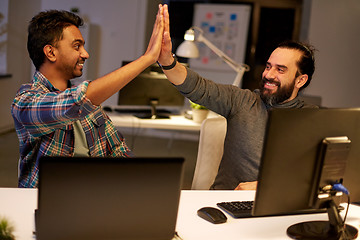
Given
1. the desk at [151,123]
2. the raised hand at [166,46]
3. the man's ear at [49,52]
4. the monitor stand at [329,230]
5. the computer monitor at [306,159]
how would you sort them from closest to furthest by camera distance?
the computer monitor at [306,159] < the monitor stand at [329,230] < the man's ear at [49,52] < the raised hand at [166,46] < the desk at [151,123]

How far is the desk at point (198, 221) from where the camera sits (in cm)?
132

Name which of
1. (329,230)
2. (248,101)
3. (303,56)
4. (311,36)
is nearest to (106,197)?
(329,230)

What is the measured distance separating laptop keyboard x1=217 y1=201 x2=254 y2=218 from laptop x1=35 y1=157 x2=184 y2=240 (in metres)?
0.44

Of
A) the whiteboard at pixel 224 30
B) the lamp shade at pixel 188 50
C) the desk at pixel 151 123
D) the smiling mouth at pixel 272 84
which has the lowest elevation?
the desk at pixel 151 123

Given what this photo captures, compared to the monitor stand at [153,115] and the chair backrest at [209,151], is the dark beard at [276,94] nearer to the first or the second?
the chair backrest at [209,151]

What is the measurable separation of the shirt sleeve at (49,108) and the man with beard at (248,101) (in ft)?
1.97

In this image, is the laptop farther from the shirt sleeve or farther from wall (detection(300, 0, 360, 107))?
wall (detection(300, 0, 360, 107))

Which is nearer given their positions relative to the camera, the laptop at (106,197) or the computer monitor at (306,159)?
the laptop at (106,197)

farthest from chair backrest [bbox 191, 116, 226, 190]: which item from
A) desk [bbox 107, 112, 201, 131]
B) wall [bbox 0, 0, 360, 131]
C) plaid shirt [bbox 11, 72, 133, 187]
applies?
wall [bbox 0, 0, 360, 131]

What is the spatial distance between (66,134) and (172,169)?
781mm

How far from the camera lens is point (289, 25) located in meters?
6.53

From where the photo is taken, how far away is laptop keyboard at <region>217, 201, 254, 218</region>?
4.91ft

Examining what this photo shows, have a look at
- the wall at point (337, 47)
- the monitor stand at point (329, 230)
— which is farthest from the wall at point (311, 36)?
the monitor stand at point (329, 230)

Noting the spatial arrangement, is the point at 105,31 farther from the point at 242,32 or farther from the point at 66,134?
the point at 66,134
